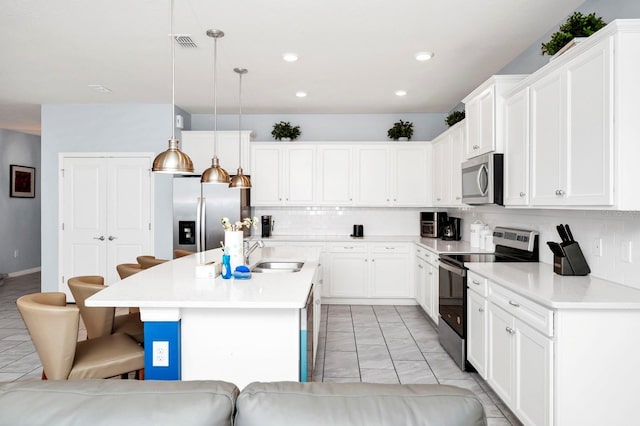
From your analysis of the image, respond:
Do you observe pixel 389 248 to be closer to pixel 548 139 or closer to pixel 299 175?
pixel 299 175

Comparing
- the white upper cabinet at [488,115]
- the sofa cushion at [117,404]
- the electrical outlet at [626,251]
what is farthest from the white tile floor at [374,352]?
the sofa cushion at [117,404]

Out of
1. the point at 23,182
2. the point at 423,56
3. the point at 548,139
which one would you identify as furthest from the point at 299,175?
the point at 23,182

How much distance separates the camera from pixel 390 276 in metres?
5.74

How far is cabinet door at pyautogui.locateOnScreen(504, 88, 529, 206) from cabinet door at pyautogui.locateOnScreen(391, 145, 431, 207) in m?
2.63

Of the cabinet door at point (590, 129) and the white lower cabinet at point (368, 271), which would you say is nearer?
the cabinet door at point (590, 129)

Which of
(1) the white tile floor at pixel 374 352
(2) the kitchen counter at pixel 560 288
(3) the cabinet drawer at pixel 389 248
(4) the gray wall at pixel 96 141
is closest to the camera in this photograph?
(2) the kitchen counter at pixel 560 288

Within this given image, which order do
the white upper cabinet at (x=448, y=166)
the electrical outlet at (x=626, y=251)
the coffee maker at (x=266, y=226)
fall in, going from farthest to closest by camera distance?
the coffee maker at (x=266, y=226)
the white upper cabinet at (x=448, y=166)
the electrical outlet at (x=626, y=251)

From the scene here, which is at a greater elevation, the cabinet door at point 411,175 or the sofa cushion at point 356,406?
the cabinet door at point 411,175

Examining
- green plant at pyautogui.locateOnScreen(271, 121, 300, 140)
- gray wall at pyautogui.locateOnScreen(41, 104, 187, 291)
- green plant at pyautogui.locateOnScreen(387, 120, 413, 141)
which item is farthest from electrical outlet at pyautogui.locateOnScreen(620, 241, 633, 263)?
gray wall at pyautogui.locateOnScreen(41, 104, 187, 291)

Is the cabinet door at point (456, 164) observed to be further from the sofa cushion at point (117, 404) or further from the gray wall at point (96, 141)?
the sofa cushion at point (117, 404)

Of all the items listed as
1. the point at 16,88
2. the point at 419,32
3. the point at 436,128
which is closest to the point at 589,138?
the point at 419,32

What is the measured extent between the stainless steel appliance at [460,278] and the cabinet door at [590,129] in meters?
1.19

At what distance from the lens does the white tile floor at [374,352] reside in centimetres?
330

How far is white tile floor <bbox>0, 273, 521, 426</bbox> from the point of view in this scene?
3.30 metres
